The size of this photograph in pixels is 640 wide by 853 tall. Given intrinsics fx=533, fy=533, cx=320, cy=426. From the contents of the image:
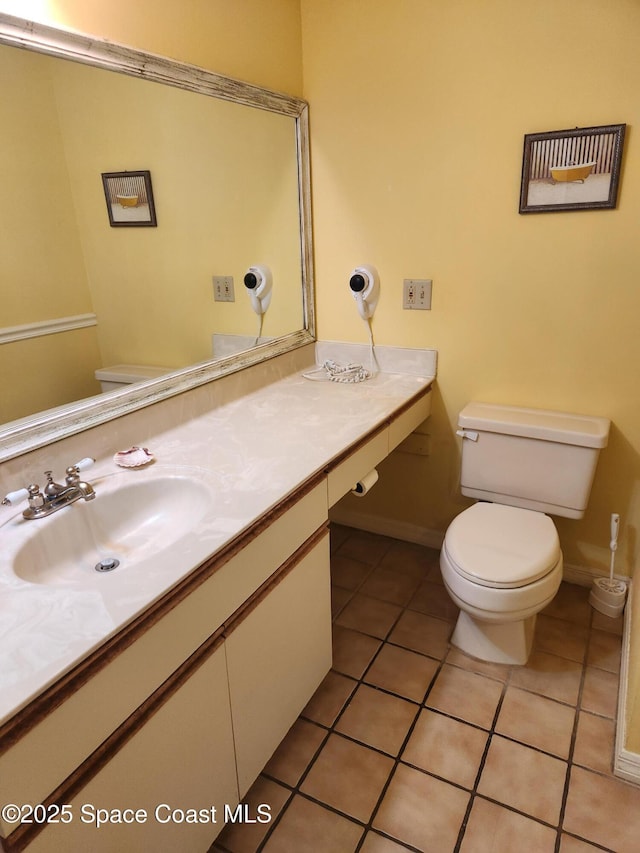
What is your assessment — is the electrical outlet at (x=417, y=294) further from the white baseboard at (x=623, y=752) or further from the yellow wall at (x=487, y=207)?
the white baseboard at (x=623, y=752)

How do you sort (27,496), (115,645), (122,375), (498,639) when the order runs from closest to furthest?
(115,645)
(27,496)
(122,375)
(498,639)

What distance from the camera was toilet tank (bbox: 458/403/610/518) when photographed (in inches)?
71.4

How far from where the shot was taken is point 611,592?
1.98 metres

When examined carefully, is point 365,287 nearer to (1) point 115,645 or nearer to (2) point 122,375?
(2) point 122,375

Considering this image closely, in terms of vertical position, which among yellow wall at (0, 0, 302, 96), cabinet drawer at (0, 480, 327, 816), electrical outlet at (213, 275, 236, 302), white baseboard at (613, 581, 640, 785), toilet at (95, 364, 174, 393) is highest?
yellow wall at (0, 0, 302, 96)

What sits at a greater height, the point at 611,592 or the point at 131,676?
the point at 131,676

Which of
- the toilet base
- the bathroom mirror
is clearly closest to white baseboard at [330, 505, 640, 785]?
the toilet base

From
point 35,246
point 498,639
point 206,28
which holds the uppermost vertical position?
point 206,28

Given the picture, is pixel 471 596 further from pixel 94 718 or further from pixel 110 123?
pixel 110 123

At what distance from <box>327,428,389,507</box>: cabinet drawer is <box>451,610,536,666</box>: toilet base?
25.7 inches

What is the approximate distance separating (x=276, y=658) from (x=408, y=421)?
987mm

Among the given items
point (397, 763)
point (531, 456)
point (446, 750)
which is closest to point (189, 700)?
point (397, 763)

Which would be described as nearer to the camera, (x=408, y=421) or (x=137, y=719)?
(x=137, y=719)

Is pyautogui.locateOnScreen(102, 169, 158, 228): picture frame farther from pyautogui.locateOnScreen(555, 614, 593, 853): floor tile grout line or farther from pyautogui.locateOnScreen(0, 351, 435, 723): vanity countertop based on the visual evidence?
pyautogui.locateOnScreen(555, 614, 593, 853): floor tile grout line
